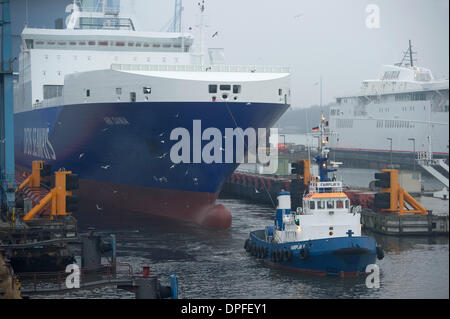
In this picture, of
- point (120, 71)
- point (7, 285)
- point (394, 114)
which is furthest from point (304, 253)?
point (394, 114)

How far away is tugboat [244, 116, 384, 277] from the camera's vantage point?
79.3ft

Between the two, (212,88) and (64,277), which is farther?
(212,88)

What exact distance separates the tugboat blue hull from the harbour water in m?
0.33

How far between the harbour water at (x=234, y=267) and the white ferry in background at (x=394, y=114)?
1310 inches

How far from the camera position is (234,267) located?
2636cm

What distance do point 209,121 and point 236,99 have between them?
61.5 inches

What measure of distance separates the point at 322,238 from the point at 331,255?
27.3 inches

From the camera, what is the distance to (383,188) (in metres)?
33.9

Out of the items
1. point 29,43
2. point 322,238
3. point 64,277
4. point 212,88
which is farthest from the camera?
point 29,43

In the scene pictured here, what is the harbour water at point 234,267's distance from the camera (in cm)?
2234

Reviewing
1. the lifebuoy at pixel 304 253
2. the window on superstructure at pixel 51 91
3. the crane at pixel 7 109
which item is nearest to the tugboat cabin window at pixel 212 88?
the crane at pixel 7 109

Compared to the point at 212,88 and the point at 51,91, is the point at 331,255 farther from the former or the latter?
the point at 51,91

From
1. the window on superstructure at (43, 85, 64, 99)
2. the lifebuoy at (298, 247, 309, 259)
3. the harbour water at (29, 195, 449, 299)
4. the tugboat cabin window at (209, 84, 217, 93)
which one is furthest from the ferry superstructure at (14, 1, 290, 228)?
the lifebuoy at (298, 247, 309, 259)

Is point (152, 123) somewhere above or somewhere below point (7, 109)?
below
